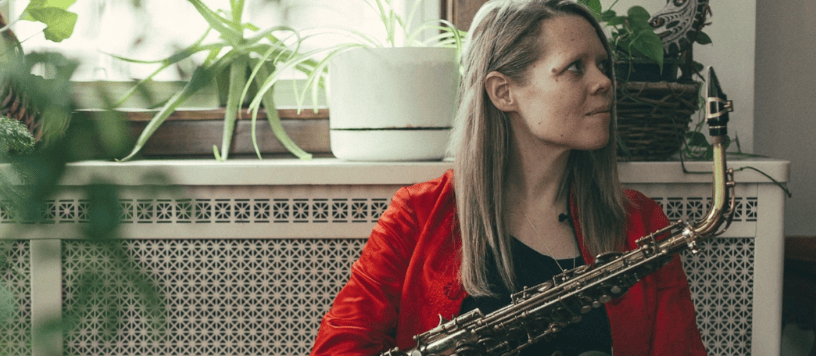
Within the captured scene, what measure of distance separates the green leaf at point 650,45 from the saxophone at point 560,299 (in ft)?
0.79

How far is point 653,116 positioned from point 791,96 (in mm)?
459

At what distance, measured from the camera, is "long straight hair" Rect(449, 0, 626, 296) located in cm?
80

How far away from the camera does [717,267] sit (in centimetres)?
96

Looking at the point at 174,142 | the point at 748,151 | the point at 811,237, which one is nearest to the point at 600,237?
the point at 748,151

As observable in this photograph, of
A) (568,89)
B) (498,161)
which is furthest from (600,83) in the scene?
(498,161)

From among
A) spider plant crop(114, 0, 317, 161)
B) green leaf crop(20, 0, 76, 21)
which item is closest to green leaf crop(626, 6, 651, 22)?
spider plant crop(114, 0, 317, 161)

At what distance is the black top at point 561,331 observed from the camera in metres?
0.82

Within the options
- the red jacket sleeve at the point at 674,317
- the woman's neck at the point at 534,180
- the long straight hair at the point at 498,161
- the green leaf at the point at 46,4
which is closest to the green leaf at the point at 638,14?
the long straight hair at the point at 498,161

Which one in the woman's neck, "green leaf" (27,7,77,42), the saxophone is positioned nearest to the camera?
"green leaf" (27,7,77,42)

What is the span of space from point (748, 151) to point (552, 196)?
51 centimetres

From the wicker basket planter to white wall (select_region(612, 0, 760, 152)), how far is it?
0.21 meters

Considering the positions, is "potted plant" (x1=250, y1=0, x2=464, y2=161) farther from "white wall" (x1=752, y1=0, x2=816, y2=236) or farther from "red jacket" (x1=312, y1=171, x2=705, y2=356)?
"white wall" (x1=752, y1=0, x2=816, y2=236)

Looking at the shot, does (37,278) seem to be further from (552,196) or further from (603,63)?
(603,63)

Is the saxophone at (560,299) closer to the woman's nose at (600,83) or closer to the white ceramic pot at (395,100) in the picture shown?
the woman's nose at (600,83)
